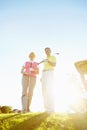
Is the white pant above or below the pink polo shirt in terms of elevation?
below

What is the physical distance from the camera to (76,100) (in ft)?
28.0

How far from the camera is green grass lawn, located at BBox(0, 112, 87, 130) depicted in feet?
22.5

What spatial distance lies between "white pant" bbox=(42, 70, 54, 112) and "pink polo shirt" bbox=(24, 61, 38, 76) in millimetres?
451

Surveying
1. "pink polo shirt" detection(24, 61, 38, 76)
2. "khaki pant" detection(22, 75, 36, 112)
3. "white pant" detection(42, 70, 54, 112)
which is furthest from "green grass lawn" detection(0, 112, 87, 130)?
"pink polo shirt" detection(24, 61, 38, 76)

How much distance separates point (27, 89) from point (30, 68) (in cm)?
84

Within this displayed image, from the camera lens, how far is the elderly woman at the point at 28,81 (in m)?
9.51

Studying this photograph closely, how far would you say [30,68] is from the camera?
9797 millimetres

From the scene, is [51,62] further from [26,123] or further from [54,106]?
[26,123]

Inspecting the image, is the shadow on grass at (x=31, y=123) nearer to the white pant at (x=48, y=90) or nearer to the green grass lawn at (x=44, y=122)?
the green grass lawn at (x=44, y=122)

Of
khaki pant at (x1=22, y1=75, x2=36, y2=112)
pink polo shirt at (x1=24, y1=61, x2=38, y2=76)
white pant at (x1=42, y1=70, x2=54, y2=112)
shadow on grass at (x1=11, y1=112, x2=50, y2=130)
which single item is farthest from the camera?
pink polo shirt at (x1=24, y1=61, x2=38, y2=76)

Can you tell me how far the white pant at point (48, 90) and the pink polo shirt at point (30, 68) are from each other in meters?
0.45

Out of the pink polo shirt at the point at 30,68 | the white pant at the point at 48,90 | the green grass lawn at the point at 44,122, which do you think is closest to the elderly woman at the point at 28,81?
the pink polo shirt at the point at 30,68

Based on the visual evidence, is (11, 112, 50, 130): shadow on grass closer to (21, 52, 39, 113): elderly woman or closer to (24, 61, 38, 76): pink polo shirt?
(21, 52, 39, 113): elderly woman

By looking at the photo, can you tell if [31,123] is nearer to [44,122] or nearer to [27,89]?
[44,122]
